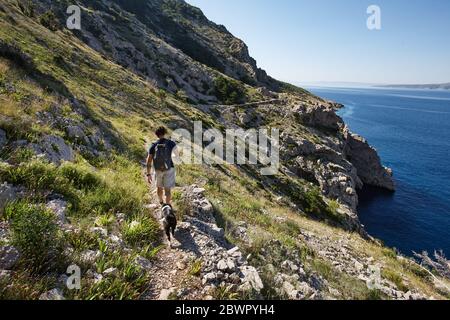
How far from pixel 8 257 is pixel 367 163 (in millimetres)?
76577

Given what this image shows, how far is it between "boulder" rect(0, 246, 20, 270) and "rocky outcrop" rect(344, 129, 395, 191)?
7022 centimetres

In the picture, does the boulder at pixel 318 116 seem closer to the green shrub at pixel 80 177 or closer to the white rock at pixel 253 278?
the green shrub at pixel 80 177

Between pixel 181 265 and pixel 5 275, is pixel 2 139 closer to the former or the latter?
pixel 5 275

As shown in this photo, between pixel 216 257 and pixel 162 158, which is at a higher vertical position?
pixel 162 158

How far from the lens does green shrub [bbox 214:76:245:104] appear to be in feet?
253

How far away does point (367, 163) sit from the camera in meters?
72.8

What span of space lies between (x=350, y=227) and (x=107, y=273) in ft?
115

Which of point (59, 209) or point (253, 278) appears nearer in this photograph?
point (253, 278)

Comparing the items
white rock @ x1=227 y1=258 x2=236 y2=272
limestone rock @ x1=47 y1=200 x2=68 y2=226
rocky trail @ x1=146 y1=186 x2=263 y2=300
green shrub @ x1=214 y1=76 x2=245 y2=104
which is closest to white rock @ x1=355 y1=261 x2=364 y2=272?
rocky trail @ x1=146 y1=186 x2=263 y2=300

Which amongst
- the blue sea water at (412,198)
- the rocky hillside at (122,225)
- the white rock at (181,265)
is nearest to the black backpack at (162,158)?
the rocky hillside at (122,225)

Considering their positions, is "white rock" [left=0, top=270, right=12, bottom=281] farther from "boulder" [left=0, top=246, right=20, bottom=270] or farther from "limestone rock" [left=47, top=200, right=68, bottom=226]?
"limestone rock" [left=47, top=200, right=68, bottom=226]

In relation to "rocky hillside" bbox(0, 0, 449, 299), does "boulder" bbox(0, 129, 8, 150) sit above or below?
above

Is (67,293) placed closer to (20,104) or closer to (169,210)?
(169,210)

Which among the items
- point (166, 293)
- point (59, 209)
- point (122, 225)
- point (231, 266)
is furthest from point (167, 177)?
point (166, 293)
